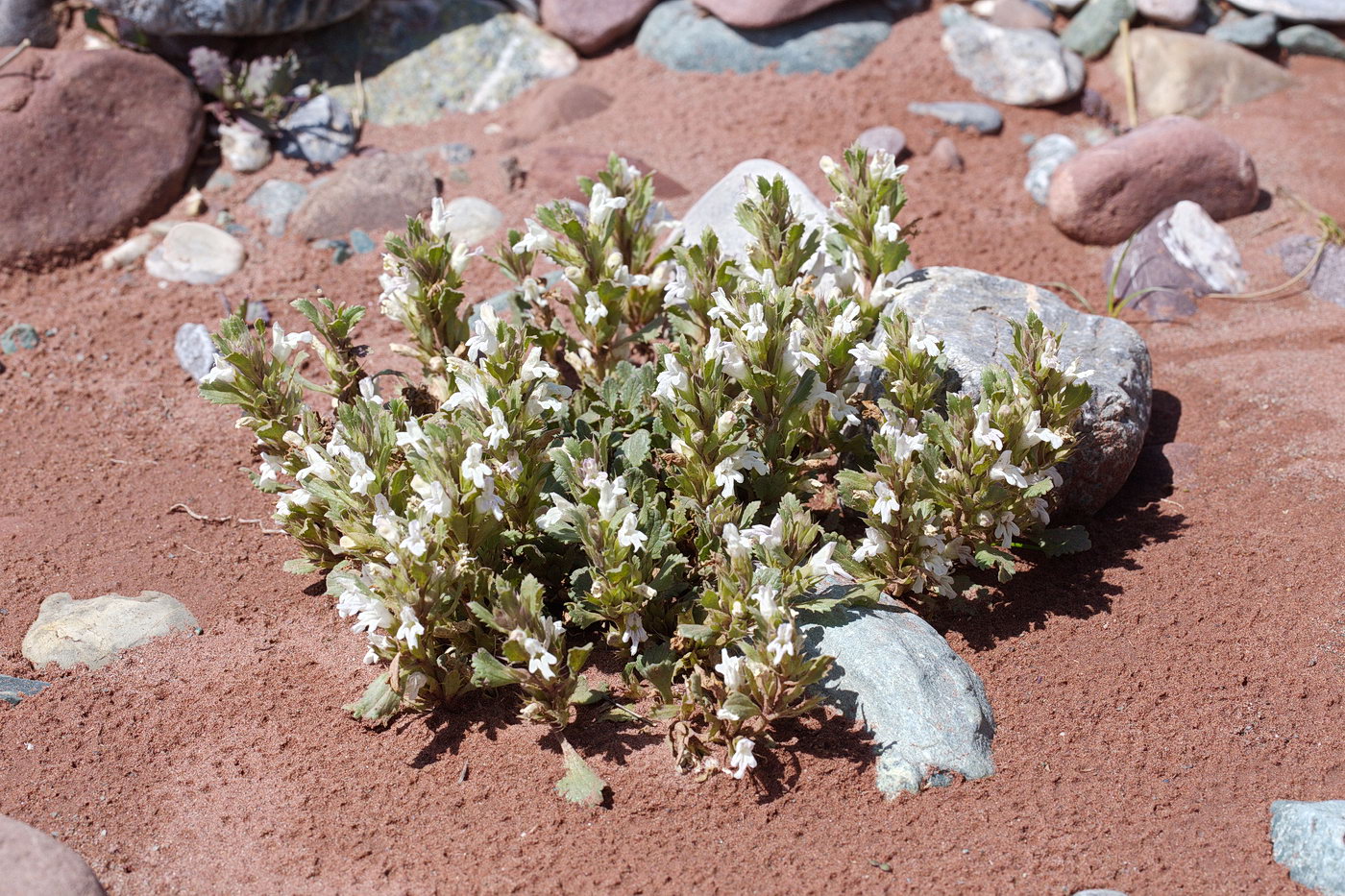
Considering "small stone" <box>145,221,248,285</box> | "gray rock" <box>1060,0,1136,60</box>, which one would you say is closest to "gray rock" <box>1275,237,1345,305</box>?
"gray rock" <box>1060,0,1136,60</box>

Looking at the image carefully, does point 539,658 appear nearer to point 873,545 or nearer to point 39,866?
point 873,545

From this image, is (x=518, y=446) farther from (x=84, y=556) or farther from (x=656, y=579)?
(x=84, y=556)

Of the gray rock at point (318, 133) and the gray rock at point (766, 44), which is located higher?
the gray rock at point (766, 44)

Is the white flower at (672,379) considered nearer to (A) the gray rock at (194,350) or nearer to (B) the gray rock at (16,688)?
(B) the gray rock at (16,688)

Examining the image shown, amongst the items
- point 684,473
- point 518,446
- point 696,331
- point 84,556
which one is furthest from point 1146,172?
point 84,556

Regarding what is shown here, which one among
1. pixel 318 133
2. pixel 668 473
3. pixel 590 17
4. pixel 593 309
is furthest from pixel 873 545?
pixel 590 17

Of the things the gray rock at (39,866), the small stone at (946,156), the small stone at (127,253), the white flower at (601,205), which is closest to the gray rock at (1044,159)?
the small stone at (946,156)
